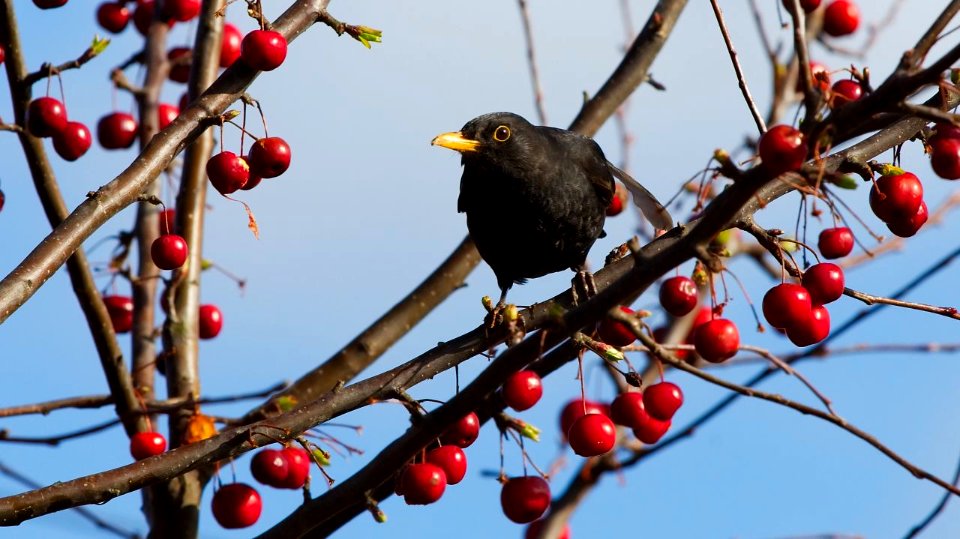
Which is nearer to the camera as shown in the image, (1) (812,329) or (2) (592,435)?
(1) (812,329)

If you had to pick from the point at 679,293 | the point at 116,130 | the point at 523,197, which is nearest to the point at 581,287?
the point at 679,293

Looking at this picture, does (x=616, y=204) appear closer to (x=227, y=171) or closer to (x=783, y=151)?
(x=227, y=171)

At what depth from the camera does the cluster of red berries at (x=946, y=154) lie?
3.36 meters

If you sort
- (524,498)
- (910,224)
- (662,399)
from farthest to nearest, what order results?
(524,498)
(662,399)
(910,224)

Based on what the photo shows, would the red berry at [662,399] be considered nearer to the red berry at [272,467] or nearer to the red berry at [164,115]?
the red berry at [272,467]

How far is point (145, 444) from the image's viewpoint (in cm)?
426

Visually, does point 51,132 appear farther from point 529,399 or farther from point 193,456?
point 529,399

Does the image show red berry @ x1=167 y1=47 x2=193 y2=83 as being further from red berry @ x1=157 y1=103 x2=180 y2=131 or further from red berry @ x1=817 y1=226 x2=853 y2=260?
red berry @ x1=817 y1=226 x2=853 y2=260

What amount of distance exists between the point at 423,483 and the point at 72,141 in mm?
2077

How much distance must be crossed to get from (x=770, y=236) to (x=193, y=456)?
1724 millimetres

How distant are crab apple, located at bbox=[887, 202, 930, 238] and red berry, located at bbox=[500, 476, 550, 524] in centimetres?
143

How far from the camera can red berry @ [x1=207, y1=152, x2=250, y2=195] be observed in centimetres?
344

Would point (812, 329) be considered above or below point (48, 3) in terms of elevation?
below

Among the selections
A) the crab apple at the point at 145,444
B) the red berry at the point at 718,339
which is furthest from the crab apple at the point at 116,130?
the red berry at the point at 718,339
